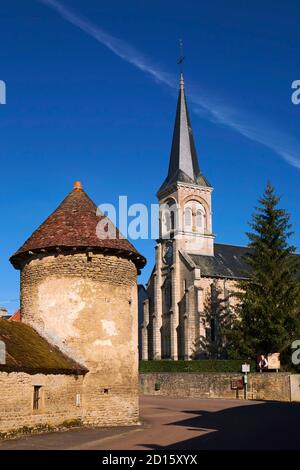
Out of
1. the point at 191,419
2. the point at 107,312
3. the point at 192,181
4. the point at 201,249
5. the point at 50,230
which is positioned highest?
the point at 192,181

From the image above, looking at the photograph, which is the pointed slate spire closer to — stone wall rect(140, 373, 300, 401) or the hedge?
the hedge

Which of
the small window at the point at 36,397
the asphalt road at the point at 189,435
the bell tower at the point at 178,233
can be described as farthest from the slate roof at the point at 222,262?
the small window at the point at 36,397

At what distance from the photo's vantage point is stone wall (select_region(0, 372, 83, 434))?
1688 cm

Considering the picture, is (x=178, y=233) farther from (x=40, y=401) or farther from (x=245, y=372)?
(x=40, y=401)

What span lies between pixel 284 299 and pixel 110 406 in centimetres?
2271

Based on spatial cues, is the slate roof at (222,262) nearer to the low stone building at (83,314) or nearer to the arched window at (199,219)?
the arched window at (199,219)

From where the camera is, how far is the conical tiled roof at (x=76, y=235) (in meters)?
21.5

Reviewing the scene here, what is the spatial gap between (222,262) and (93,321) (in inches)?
1796

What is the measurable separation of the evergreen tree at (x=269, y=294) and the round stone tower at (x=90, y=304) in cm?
1886

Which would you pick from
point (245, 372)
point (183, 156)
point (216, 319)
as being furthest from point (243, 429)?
point (183, 156)

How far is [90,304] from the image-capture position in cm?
2133

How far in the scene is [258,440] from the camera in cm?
1577
